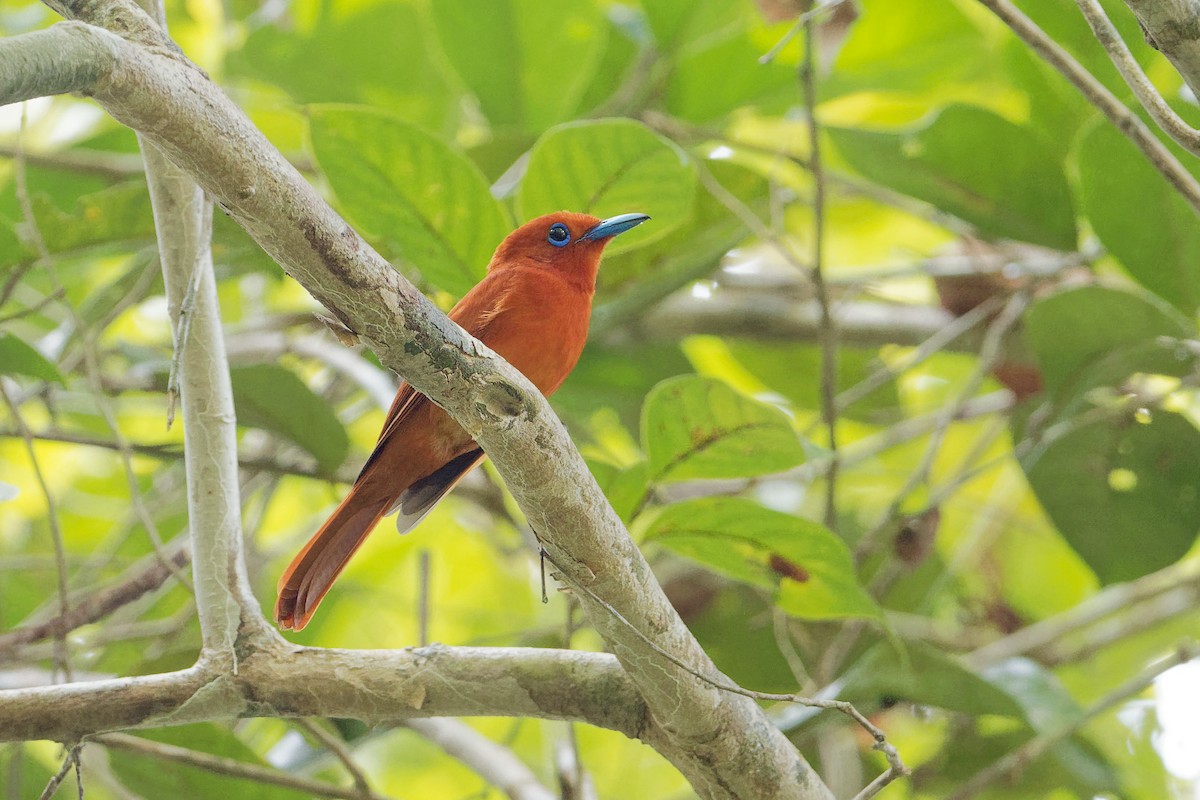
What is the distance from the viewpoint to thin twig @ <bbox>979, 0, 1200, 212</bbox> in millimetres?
1862

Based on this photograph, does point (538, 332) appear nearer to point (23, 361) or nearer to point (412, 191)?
point (412, 191)

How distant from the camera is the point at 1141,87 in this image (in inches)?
63.7

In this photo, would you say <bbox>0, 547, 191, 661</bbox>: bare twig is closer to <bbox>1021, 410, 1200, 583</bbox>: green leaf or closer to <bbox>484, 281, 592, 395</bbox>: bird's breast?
<bbox>484, 281, 592, 395</bbox>: bird's breast

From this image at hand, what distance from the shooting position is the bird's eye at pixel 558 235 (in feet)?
8.84

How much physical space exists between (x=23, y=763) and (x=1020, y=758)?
2.34 meters

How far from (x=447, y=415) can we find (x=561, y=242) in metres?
0.53

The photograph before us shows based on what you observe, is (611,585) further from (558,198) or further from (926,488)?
(926,488)

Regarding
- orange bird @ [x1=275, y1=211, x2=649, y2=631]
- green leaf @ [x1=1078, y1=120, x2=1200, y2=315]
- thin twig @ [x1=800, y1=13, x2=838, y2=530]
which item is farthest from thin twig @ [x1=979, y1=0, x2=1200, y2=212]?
orange bird @ [x1=275, y1=211, x2=649, y2=631]

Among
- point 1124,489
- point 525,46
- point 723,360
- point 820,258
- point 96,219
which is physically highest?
point 525,46

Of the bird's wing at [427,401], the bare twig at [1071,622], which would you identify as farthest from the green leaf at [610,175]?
the bare twig at [1071,622]

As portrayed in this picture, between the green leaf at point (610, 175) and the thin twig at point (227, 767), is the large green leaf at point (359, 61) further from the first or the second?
the thin twig at point (227, 767)

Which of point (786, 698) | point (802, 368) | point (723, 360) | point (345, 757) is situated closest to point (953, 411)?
point (802, 368)

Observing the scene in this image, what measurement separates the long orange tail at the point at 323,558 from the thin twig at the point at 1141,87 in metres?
1.63

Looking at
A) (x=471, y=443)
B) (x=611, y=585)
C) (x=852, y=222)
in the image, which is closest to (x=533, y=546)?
(x=471, y=443)
